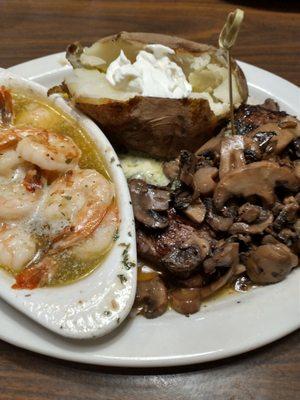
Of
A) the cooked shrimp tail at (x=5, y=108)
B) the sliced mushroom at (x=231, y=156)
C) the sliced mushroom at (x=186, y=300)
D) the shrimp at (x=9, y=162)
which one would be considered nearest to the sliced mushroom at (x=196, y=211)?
the sliced mushroom at (x=231, y=156)

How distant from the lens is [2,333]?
1.48m

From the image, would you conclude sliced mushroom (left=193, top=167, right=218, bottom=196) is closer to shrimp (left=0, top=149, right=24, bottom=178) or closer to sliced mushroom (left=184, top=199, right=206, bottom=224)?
sliced mushroom (left=184, top=199, right=206, bottom=224)

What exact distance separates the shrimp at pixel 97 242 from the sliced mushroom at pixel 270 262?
0.51 meters

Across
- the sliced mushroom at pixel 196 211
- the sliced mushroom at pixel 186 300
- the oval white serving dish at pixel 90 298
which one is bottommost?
the sliced mushroom at pixel 186 300

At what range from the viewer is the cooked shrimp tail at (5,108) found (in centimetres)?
200

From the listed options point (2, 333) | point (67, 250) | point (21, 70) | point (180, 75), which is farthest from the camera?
point (21, 70)

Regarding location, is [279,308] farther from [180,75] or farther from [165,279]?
[180,75]

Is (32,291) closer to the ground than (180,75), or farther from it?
closer to the ground

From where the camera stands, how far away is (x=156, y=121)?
2004 millimetres

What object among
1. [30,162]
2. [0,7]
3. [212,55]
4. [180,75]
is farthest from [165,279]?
[0,7]

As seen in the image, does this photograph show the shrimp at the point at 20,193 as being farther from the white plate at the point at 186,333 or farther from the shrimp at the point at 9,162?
the white plate at the point at 186,333

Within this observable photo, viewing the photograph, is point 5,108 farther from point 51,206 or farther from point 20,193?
point 51,206

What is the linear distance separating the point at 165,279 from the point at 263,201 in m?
0.47

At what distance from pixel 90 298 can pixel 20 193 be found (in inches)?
20.8
